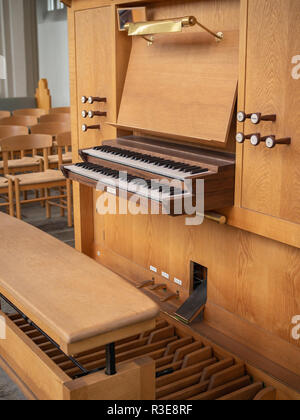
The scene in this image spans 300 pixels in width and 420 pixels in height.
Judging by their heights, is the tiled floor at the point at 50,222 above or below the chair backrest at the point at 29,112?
below

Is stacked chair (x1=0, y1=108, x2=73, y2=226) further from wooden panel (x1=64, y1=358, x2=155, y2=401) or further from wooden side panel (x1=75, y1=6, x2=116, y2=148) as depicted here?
wooden panel (x1=64, y1=358, x2=155, y2=401)

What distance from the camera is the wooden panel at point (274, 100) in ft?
7.80

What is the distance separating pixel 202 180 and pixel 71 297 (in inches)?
35.7

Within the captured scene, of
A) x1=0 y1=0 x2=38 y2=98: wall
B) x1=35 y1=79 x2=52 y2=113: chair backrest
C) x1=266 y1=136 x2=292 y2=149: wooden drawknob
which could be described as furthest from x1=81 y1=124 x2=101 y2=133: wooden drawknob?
x1=0 y1=0 x2=38 y2=98: wall

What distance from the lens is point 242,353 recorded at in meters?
2.90

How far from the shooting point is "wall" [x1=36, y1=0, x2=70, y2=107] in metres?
11.4

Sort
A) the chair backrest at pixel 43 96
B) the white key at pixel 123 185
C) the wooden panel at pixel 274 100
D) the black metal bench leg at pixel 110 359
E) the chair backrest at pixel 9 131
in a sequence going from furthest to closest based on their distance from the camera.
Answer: the chair backrest at pixel 43 96
the chair backrest at pixel 9 131
the white key at pixel 123 185
the wooden panel at pixel 274 100
the black metal bench leg at pixel 110 359

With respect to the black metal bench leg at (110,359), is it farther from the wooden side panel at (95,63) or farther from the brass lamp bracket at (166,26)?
the wooden side panel at (95,63)

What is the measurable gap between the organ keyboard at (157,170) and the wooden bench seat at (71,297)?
0.51 m

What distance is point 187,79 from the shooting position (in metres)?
3.06

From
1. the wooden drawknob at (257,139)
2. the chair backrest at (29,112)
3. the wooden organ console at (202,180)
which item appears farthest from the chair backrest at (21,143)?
the wooden drawknob at (257,139)

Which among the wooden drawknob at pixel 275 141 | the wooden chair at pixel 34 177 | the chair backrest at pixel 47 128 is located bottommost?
the wooden chair at pixel 34 177

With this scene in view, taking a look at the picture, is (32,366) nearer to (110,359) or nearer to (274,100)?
(110,359)

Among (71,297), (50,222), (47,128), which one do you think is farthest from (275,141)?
(47,128)
